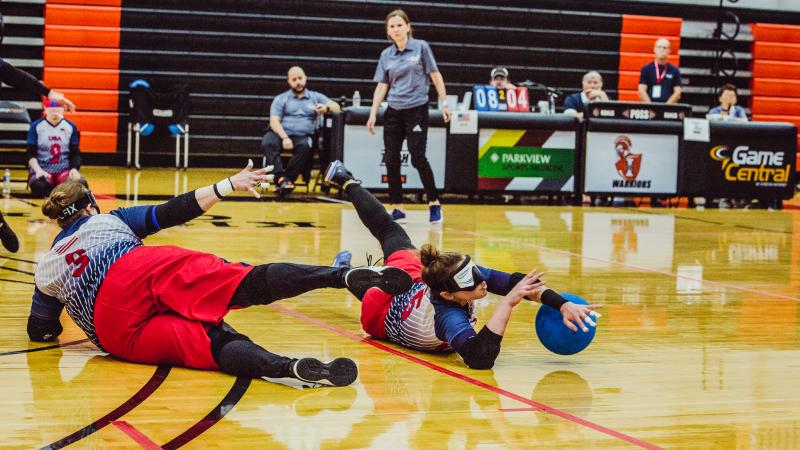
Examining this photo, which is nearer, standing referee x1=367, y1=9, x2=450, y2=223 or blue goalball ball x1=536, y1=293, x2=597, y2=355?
blue goalball ball x1=536, y1=293, x2=597, y2=355

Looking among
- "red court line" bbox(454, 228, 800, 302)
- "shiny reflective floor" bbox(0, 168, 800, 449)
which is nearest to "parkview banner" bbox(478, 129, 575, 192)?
"red court line" bbox(454, 228, 800, 302)

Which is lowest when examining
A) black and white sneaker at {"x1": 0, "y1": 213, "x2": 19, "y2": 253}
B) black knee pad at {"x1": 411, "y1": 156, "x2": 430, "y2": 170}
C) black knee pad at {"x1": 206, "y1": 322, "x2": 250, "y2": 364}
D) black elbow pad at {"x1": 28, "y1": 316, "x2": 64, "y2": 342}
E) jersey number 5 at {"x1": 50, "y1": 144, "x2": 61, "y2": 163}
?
black elbow pad at {"x1": 28, "y1": 316, "x2": 64, "y2": 342}

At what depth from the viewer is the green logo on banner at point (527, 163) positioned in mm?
12617

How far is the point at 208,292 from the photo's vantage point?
12.7 feet

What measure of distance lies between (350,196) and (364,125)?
6654 millimetres

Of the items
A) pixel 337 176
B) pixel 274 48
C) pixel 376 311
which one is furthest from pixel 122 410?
pixel 274 48

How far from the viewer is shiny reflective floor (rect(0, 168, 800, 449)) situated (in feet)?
10.3

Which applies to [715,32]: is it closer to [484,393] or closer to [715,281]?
[715,281]

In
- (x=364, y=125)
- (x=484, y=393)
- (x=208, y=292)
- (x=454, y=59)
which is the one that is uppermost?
(x=454, y=59)

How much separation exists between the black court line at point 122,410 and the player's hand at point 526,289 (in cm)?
126

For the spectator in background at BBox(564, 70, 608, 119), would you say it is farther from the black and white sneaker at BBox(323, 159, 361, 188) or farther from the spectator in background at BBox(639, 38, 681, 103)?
the black and white sneaker at BBox(323, 159, 361, 188)

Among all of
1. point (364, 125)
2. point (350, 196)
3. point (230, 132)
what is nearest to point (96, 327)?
point (350, 196)

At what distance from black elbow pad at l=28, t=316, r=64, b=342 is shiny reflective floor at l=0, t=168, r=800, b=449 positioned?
5 centimetres

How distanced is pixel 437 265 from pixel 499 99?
29.9ft
